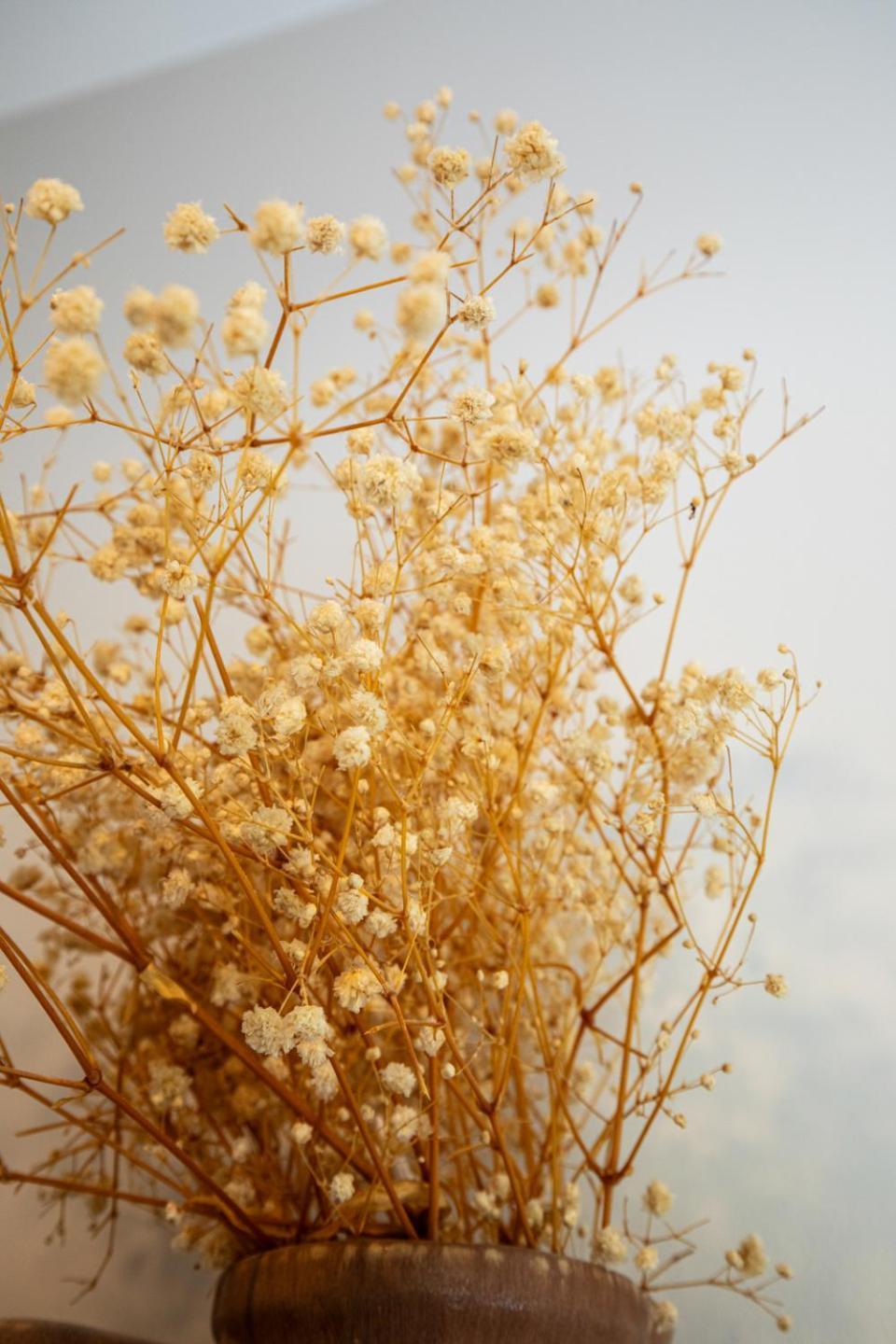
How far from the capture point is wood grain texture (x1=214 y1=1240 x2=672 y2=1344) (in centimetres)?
66

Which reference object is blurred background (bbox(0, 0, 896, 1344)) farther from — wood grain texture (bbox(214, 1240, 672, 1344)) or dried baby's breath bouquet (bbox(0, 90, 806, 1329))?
wood grain texture (bbox(214, 1240, 672, 1344))

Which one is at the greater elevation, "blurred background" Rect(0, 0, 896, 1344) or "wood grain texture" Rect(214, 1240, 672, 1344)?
"blurred background" Rect(0, 0, 896, 1344)

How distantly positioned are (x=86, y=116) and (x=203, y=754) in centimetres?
97

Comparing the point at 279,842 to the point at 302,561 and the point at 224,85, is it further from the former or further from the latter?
the point at 224,85

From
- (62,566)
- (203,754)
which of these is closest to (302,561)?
(62,566)

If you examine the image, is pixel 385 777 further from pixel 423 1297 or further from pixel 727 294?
pixel 727 294

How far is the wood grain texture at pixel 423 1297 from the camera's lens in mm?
662

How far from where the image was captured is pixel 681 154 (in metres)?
1.22

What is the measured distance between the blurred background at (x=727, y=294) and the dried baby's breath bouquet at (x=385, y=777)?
53mm

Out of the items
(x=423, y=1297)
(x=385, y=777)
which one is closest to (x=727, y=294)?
(x=385, y=777)

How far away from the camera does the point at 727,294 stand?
3.94 ft

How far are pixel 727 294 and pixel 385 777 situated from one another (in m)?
0.77

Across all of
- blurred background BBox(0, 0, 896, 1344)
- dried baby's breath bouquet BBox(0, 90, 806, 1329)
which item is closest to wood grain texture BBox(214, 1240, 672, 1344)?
dried baby's breath bouquet BBox(0, 90, 806, 1329)

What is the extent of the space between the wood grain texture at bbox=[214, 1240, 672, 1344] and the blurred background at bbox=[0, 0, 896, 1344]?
334 mm
